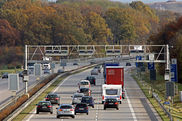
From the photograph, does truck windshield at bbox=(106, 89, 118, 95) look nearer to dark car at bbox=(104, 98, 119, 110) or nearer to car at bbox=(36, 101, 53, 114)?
dark car at bbox=(104, 98, 119, 110)

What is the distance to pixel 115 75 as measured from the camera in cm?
6912

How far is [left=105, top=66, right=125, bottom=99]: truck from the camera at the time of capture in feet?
224

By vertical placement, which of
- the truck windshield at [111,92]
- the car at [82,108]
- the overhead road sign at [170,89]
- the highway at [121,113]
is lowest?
the highway at [121,113]

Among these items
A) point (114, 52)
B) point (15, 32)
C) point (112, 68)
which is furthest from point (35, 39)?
point (112, 68)

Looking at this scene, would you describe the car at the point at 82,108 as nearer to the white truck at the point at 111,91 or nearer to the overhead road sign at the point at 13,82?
the white truck at the point at 111,91

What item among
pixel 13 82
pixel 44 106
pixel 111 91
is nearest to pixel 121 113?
pixel 111 91

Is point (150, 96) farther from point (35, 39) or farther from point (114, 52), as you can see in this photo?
point (35, 39)

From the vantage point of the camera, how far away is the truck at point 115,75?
6832cm

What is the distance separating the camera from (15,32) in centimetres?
18150

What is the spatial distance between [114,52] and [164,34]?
119ft

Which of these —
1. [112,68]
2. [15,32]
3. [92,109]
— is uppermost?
[15,32]

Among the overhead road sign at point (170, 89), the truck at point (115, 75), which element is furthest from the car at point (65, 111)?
the truck at point (115, 75)

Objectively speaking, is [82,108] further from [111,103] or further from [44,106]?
[111,103]

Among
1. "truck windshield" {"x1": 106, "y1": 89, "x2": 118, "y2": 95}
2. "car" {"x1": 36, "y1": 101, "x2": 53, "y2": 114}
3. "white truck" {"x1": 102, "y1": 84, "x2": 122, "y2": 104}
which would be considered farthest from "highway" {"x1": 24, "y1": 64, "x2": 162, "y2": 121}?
"truck windshield" {"x1": 106, "y1": 89, "x2": 118, "y2": 95}
